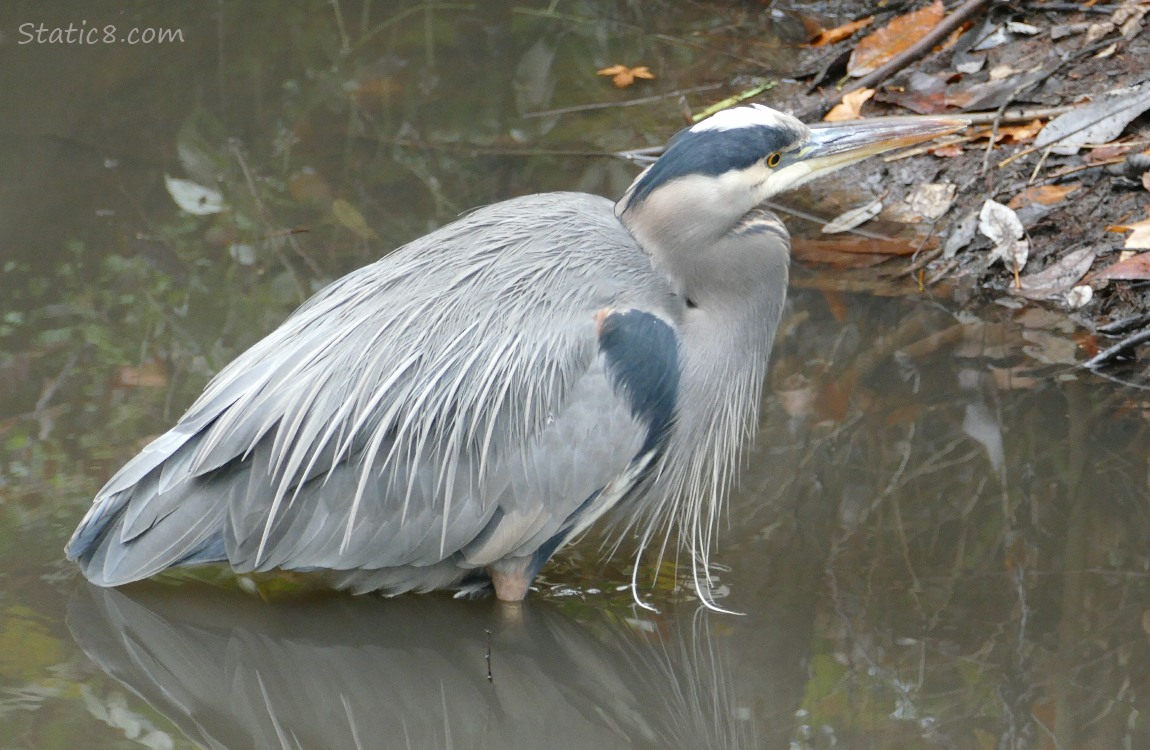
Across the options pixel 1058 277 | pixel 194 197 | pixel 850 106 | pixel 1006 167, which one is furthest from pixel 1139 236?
pixel 194 197

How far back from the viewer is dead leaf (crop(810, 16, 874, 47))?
22.7 ft

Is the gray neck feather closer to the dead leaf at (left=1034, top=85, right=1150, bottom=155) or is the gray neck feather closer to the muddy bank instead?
the muddy bank

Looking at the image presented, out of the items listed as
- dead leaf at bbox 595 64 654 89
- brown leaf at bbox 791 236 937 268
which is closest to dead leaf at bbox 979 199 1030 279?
brown leaf at bbox 791 236 937 268

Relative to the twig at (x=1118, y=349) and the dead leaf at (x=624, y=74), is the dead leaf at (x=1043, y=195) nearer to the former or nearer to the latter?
the twig at (x=1118, y=349)

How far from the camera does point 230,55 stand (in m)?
7.12

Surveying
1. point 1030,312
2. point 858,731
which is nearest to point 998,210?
point 1030,312

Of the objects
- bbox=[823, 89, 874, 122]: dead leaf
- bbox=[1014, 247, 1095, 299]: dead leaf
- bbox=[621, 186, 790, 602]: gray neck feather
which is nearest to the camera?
bbox=[621, 186, 790, 602]: gray neck feather

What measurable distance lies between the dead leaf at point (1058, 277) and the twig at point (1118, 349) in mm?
462

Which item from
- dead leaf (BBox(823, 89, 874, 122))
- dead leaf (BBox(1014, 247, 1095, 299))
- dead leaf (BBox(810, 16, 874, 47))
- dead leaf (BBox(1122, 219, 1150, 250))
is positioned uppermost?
dead leaf (BBox(810, 16, 874, 47))

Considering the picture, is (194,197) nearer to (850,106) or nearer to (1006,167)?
(850,106)

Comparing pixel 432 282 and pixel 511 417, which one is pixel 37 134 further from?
pixel 511 417

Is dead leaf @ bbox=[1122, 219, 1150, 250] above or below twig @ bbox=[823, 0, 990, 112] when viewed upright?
below

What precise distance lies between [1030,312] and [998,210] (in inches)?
18.8
